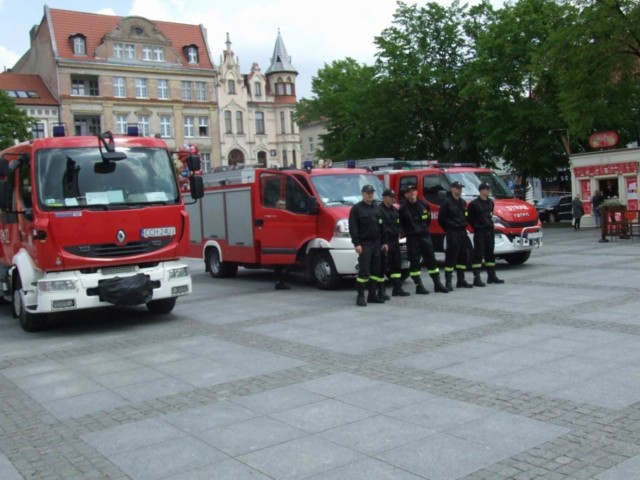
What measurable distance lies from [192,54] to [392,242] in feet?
205

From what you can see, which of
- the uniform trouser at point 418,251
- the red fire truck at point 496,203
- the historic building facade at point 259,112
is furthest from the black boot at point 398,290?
the historic building facade at point 259,112

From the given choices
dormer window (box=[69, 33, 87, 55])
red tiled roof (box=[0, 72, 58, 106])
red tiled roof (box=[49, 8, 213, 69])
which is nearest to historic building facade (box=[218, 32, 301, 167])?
red tiled roof (box=[49, 8, 213, 69])

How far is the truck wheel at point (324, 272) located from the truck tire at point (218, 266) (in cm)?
354

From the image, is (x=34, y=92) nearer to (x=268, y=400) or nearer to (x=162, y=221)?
(x=162, y=221)

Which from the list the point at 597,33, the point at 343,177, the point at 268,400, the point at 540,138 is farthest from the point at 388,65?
the point at 268,400

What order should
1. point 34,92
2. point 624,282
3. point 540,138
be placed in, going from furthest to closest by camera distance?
1. point 34,92
2. point 540,138
3. point 624,282

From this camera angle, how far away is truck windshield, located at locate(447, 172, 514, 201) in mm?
16859

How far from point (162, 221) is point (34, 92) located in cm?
5748

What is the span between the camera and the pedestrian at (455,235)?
12.9 m

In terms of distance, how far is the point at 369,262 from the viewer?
1159 cm

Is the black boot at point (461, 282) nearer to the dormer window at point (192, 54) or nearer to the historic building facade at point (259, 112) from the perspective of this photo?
the historic building facade at point (259, 112)

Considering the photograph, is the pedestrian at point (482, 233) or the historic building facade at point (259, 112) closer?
the pedestrian at point (482, 233)

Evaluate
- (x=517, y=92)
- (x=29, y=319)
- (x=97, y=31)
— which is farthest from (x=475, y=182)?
(x=97, y=31)

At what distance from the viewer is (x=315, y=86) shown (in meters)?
54.6
